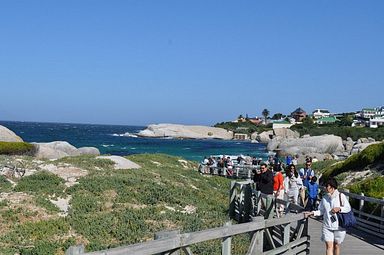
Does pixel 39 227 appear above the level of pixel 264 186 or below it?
below

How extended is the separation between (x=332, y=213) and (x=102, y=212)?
1039 cm

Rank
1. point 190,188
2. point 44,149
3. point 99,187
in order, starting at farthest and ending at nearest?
point 44,149, point 190,188, point 99,187

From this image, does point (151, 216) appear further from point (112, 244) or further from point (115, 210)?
point (112, 244)

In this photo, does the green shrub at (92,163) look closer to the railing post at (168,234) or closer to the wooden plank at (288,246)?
the wooden plank at (288,246)

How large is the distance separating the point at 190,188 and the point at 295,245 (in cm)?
1423

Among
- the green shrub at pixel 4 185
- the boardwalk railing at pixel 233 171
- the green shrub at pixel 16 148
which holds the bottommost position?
the boardwalk railing at pixel 233 171

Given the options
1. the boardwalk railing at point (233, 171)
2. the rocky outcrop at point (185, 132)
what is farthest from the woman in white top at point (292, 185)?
the rocky outcrop at point (185, 132)

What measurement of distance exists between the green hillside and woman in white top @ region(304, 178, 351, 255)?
4.75m

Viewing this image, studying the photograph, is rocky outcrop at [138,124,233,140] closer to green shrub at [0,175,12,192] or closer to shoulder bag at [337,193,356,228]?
green shrub at [0,175,12,192]

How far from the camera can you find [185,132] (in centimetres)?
16062

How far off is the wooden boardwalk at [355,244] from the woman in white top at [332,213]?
1943 millimetres

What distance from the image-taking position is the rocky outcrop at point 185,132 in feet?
521

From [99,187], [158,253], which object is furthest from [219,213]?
[158,253]

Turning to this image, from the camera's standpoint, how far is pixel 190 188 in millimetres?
24266
